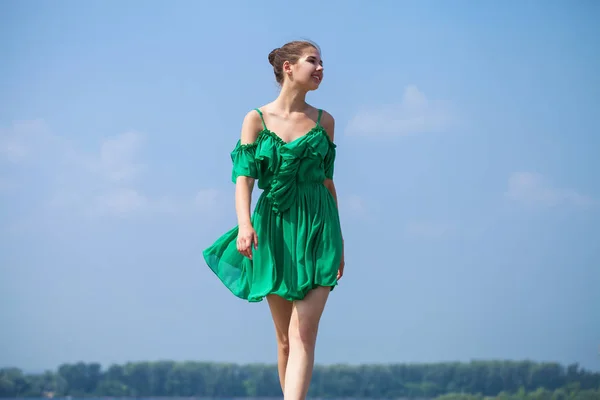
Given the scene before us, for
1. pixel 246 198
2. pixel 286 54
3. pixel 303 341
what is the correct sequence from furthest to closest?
1. pixel 286 54
2. pixel 246 198
3. pixel 303 341

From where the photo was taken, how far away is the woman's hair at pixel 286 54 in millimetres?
2883

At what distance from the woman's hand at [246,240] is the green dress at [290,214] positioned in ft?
0.40

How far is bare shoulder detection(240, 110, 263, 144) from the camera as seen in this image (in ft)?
9.42

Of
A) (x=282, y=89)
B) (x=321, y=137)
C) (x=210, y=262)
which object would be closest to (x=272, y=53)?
(x=282, y=89)

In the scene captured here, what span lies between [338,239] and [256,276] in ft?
0.99

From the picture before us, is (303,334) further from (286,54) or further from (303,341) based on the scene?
(286,54)

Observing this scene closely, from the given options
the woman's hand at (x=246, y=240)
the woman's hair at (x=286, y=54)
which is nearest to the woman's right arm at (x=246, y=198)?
the woman's hand at (x=246, y=240)

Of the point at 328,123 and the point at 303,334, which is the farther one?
the point at 328,123

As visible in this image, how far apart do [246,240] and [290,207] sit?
0.70 feet

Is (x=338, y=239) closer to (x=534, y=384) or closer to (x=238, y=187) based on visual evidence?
(x=238, y=187)

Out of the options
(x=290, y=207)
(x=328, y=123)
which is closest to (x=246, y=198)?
(x=290, y=207)

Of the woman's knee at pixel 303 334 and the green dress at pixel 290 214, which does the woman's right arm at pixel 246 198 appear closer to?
the green dress at pixel 290 214

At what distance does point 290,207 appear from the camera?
9.36ft

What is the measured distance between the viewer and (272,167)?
112 inches
